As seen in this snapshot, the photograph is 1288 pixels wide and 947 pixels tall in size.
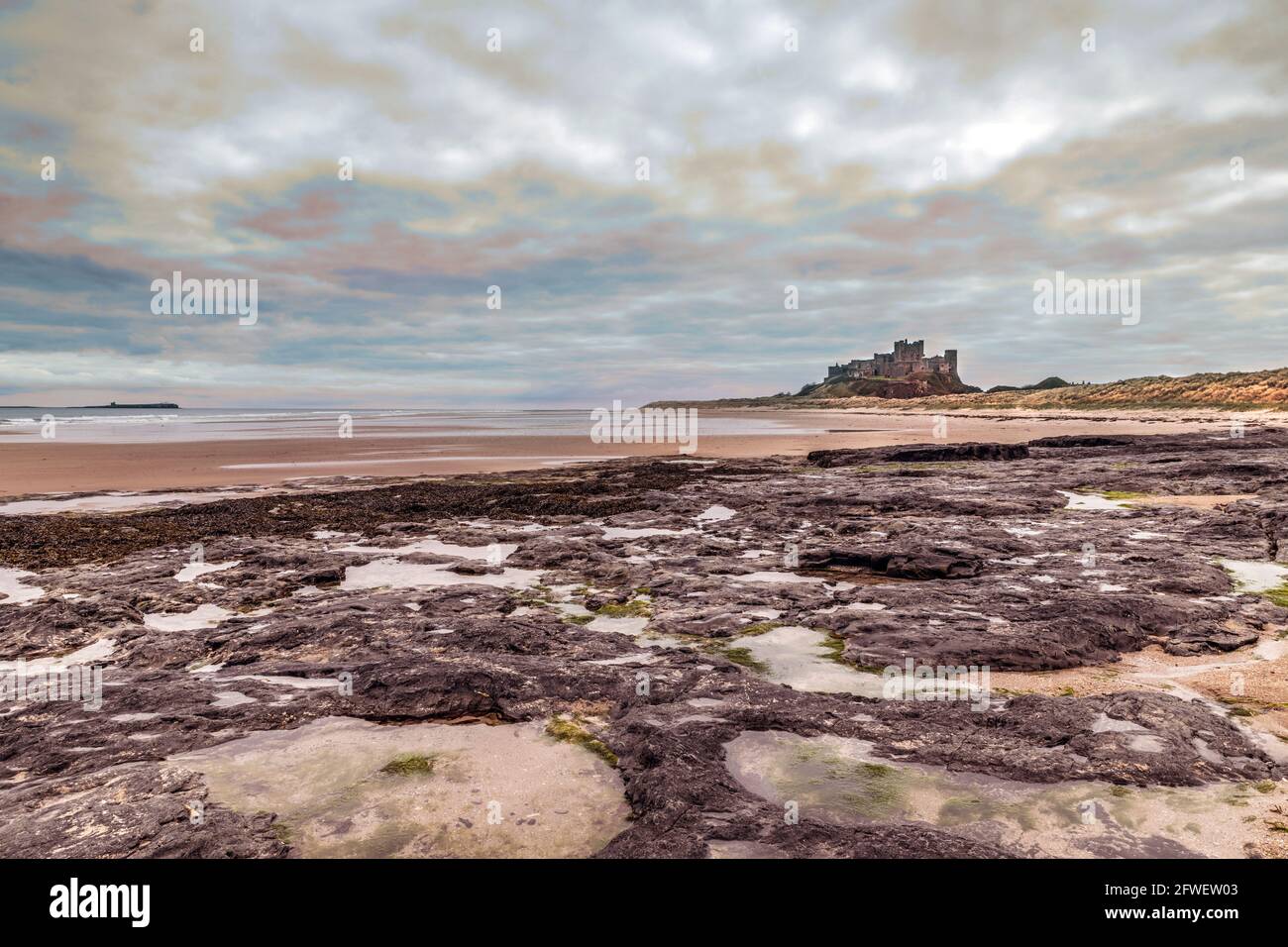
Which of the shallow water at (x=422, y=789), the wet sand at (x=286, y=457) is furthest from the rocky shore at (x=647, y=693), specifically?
the wet sand at (x=286, y=457)

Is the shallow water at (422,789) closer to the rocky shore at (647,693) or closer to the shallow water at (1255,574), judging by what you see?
the rocky shore at (647,693)

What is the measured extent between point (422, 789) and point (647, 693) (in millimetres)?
1952

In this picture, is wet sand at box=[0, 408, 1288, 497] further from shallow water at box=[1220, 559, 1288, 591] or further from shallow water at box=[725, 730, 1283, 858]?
shallow water at box=[725, 730, 1283, 858]

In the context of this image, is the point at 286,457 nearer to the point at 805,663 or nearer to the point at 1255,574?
the point at 805,663

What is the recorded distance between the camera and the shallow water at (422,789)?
11.6 feet

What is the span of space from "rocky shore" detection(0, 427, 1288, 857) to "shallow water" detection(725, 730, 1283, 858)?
0.02 m

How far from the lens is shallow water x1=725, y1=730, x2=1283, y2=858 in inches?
132

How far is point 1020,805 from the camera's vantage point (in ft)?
12.2

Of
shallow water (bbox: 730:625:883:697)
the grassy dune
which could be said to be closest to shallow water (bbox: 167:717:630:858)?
shallow water (bbox: 730:625:883:697)

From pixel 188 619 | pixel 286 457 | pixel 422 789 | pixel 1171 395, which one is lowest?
pixel 422 789

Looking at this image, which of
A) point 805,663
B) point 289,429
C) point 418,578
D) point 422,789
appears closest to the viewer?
point 422,789

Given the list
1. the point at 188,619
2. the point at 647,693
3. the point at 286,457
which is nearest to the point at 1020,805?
the point at 647,693

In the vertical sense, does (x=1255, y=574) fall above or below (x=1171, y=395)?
below
